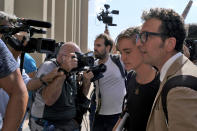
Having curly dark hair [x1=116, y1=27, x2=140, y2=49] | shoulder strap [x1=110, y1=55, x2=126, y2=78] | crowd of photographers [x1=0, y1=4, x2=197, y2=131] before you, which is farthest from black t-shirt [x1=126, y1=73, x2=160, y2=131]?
shoulder strap [x1=110, y1=55, x2=126, y2=78]

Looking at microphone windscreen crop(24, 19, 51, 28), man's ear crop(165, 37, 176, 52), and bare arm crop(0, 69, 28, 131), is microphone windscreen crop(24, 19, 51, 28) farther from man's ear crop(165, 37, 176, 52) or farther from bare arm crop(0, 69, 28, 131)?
man's ear crop(165, 37, 176, 52)

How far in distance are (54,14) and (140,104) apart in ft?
40.3

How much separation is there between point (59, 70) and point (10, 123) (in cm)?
111

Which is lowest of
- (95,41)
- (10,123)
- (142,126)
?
(142,126)

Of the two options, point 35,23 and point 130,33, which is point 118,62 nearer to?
point 130,33

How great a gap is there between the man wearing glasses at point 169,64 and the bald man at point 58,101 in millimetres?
1091

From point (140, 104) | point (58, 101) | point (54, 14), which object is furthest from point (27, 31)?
point (54, 14)

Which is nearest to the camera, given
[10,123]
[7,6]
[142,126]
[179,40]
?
[10,123]

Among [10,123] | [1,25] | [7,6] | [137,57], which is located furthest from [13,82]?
[7,6]

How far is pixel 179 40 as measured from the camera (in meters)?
1.86

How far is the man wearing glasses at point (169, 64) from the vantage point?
4.52ft

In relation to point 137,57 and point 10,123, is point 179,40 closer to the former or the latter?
point 137,57

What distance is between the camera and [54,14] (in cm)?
1388

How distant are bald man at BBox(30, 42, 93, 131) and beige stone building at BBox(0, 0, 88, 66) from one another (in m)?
4.81
